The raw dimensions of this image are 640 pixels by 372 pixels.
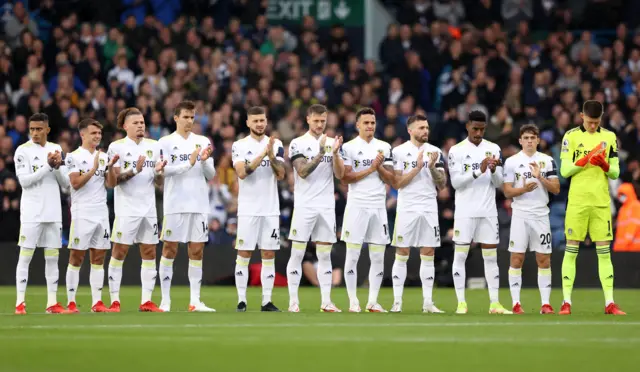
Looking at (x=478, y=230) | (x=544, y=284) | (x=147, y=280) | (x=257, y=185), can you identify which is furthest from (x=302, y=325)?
(x=544, y=284)

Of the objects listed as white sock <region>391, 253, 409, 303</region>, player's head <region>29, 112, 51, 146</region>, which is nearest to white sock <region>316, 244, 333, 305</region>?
white sock <region>391, 253, 409, 303</region>

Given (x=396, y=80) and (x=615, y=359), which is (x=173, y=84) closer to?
(x=396, y=80)

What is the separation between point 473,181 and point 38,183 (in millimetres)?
5745

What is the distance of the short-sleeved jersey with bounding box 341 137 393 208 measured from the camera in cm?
1689

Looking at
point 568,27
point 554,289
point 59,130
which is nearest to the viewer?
point 554,289

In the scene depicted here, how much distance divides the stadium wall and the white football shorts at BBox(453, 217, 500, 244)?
7.00 metres

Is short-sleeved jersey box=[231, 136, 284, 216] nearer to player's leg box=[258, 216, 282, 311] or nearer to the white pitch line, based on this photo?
player's leg box=[258, 216, 282, 311]

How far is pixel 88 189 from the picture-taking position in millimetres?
16859

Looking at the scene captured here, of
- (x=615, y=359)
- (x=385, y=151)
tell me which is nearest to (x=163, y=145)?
(x=385, y=151)

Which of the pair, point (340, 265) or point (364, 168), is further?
point (340, 265)

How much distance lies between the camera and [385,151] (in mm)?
16984

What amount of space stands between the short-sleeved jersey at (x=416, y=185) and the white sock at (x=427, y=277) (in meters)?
0.68

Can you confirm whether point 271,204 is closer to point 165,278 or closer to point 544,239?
point 165,278

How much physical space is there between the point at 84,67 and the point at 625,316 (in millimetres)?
15819
